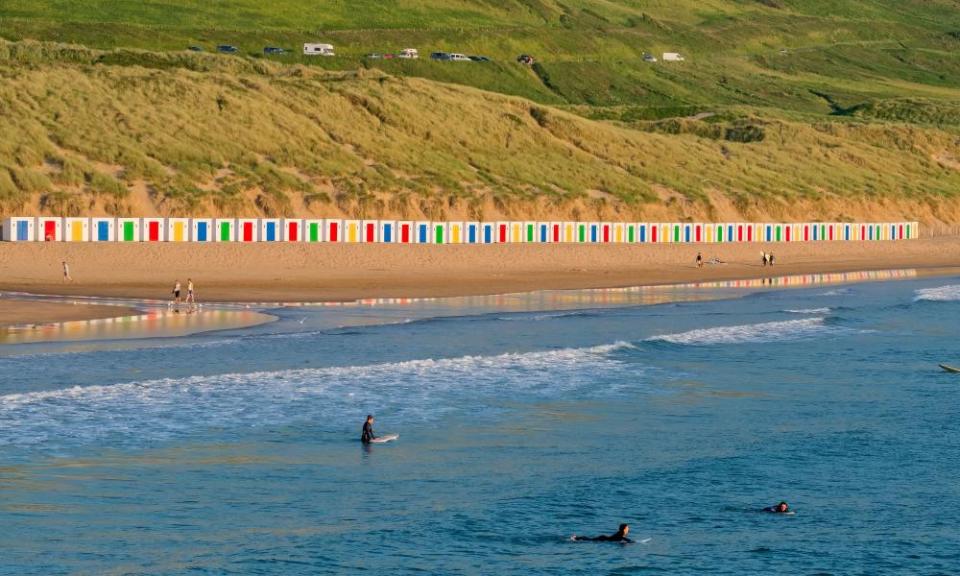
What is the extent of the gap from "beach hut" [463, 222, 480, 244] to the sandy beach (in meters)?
2.25

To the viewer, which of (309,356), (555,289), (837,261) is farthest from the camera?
(837,261)

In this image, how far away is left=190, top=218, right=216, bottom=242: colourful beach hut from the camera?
6569 cm

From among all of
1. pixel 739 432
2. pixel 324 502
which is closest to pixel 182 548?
pixel 324 502

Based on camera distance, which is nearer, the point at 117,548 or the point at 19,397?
the point at 117,548

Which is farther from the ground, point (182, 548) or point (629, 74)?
point (629, 74)

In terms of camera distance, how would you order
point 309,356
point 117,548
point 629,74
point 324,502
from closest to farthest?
point 117,548, point 324,502, point 309,356, point 629,74

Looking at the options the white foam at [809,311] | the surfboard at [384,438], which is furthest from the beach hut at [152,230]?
the surfboard at [384,438]

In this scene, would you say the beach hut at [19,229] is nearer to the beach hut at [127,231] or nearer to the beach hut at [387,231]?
the beach hut at [127,231]

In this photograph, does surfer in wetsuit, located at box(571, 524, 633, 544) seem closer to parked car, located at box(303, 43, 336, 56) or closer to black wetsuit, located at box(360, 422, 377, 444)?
black wetsuit, located at box(360, 422, 377, 444)

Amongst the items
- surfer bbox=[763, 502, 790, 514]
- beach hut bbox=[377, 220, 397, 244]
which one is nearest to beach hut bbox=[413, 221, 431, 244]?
beach hut bbox=[377, 220, 397, 244]

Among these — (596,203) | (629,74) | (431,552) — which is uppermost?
(629,74)

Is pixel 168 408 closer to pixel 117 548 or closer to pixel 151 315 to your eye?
pixel 117 548

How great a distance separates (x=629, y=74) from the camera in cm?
19888

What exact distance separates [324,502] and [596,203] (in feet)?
243
